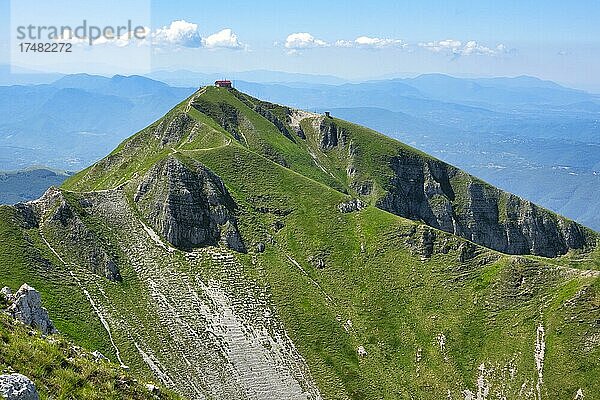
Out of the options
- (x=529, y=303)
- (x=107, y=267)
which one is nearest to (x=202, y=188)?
(x=107, y=267)

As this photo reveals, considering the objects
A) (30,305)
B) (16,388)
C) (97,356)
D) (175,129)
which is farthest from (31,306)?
(175,129)

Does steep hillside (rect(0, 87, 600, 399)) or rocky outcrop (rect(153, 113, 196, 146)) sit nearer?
steep hillside (rect(0, 87, 600, 399))

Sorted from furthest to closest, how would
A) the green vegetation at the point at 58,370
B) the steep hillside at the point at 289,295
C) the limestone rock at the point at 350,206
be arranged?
1. the limestone rock at the point at 350,206
2. the steep hillside at the point at 289,295
3. the green vegetation at the point at 58,370

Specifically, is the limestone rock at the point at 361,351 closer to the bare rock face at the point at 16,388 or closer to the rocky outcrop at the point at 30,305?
the rocky outcrop at the point at 30,305

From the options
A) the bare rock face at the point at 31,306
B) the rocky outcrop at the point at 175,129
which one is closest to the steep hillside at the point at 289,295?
the bare rock face at the point at 31,306

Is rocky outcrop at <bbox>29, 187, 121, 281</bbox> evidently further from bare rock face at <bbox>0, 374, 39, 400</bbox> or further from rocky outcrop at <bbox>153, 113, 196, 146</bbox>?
bare rock face at <bbox>0, 374, 39, 400</bbox>

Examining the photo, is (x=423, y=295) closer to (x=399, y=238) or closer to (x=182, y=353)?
(x=399, y=238)

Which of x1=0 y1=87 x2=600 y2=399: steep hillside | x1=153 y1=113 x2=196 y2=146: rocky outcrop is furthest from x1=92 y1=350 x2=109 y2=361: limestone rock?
x1=153 y1=113 x2=196 y2=146: rocky outcrop
